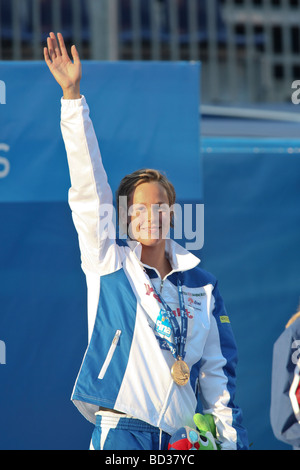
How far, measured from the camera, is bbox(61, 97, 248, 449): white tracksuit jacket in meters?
2.15

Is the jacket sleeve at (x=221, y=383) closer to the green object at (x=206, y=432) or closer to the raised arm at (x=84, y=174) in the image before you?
the green object at (x=206, y=432)

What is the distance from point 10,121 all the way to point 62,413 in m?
1.28

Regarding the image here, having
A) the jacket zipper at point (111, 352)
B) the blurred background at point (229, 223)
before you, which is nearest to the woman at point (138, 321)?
the jacket zipper at point (111, 352)

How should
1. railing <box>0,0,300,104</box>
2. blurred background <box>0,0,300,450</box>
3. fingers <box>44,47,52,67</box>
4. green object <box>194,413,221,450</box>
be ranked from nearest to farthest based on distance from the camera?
green object <box>194,413,221,450</box>, fingers <box>44,47,52,67</box>, blurred background <box>0,0,300,450</box>, railing <box>0,0,300,104</box>

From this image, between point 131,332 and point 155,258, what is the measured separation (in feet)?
1.00

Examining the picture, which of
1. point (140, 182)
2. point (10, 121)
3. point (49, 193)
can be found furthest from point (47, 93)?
point (140, 182)

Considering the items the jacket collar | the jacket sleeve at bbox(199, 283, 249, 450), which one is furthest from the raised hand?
the jacket sleeve at bbox(199, 283, 249, 450)

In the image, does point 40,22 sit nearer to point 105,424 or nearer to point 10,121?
point 10,121

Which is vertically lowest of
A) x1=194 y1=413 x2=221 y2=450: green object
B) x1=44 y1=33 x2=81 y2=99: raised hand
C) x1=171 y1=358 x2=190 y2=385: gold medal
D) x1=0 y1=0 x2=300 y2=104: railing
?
x1=194 y1=413 x2=221 y2=450: green object

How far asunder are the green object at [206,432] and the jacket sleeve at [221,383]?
0.11ft

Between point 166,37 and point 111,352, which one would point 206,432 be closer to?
point 111,352

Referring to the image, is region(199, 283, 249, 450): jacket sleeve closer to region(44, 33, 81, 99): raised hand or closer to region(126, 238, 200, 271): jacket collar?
region(126, 238, 200, 271): jacket collar

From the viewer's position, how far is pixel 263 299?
11.6ft

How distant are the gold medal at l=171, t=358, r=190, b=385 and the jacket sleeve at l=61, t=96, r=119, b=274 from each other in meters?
0.37
